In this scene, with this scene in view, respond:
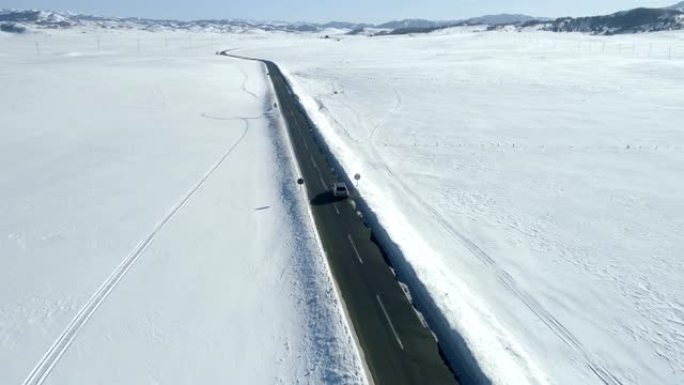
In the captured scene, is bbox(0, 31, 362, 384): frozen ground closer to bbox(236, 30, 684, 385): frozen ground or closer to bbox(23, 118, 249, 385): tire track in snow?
bbox(23, 118, 249, 385): tire track in snow

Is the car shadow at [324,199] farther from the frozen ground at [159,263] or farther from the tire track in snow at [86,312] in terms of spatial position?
the tire track in snow at [86,312]

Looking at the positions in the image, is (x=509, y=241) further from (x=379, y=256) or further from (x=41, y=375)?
(x=41, y=375)

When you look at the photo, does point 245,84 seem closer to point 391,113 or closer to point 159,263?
point 391,113

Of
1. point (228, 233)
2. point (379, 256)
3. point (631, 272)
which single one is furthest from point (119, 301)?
point (631, 272)

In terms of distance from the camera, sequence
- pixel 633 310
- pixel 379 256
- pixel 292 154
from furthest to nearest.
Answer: pixel 292 154
pixel 379 256
pixel 633 310

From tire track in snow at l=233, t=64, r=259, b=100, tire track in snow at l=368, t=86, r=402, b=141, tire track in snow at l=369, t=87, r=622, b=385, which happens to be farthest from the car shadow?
tire track in snow at l=233, t=64, r=259, b=100

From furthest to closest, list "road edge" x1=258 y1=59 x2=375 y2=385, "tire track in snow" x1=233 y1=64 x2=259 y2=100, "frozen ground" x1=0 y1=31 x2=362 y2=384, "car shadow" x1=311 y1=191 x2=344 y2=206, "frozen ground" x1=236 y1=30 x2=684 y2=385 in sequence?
"tire track in snow" x1=233 y1=64 x2=259 y2=100
"car shadow" x1=311 y1=191 x2=344 y2=206
"frozen ground" x1=236 y1=30 x2=684 y2=385
"frozen ground" x1=0 y1=31 x2=362 y2=384
"road edge" x1=258 y1=59 x2=375 y2=385

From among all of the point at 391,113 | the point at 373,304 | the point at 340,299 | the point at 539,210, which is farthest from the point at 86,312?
the point at 391,113
